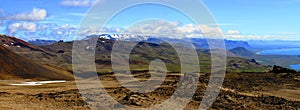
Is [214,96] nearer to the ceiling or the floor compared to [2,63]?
nearer to the floor

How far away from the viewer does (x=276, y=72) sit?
66.0 m

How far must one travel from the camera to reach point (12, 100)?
32344 millimetres

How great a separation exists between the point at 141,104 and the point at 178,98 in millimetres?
5393

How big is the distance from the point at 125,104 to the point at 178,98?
618cm

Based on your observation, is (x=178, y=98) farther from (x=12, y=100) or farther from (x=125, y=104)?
(x=12, y=100)

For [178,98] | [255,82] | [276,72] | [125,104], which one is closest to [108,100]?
[125,104]

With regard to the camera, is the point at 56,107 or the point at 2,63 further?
the point at 2,63

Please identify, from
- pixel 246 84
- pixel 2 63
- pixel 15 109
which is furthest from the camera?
pixel 2 63

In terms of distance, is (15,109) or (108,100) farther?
(108,100)

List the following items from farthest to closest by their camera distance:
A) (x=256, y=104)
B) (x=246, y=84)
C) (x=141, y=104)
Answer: (x=246, y=84)
(x=256, y=104)
(x=141, y=104)

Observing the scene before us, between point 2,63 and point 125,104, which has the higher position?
point 2,63

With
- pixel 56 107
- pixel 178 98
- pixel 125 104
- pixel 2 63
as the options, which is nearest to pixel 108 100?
pixel 125 104

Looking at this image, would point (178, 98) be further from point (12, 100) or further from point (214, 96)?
point (12, 100)

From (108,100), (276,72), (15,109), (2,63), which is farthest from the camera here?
(2,63)
